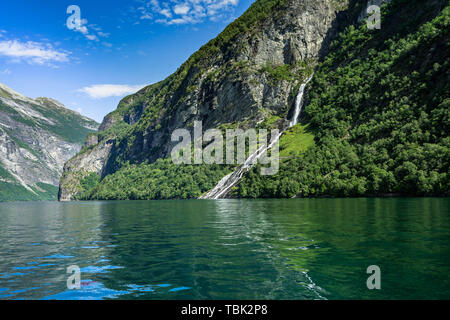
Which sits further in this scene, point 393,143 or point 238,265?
point 393,143

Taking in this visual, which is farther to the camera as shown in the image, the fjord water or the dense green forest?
the dense green forest

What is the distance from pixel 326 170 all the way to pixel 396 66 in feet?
284

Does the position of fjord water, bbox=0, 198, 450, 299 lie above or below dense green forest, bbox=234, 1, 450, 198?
below

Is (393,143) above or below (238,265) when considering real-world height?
above

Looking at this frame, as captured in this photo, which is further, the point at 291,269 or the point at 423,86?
the point at 423,86

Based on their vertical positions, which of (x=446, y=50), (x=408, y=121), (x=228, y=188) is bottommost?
(x=228, y=188)

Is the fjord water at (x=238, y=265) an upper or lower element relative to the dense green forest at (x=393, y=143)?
lower

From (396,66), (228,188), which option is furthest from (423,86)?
(228,188)

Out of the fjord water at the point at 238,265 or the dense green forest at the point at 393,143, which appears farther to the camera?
the dense green forest at the point at 393,143

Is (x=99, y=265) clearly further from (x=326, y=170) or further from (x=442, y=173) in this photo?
(x=326, y=170)

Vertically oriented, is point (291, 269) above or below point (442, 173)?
below

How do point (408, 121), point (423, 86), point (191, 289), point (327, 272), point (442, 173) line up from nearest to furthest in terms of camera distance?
point (191, 289) → point (327, 272) → point (442, 173) → point (408, 121) → point (423, 86)
